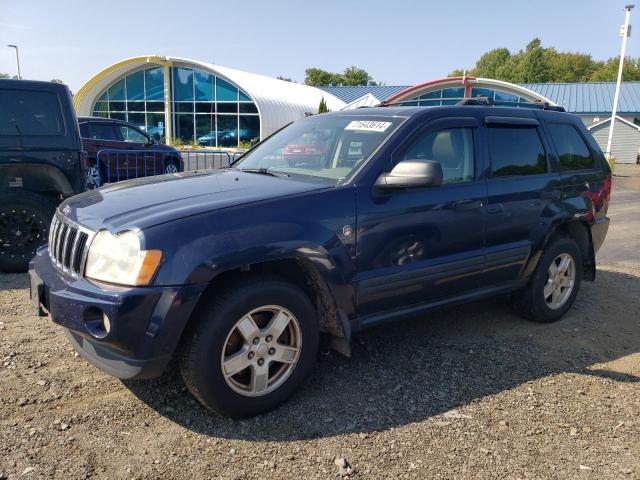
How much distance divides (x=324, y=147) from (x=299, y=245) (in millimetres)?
1184

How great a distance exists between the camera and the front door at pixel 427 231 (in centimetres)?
339

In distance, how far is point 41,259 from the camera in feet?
11.4

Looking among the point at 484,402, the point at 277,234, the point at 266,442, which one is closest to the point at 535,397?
the point at 484,402

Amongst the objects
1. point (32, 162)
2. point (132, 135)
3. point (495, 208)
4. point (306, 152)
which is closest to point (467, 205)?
point (495, 208)

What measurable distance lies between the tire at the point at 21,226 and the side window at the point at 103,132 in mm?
6980

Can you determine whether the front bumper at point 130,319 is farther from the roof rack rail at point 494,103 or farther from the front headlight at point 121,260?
the roof rack rail at point 494,103

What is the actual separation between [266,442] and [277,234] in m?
1.14

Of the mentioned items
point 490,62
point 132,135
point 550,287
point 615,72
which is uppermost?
point 490,62

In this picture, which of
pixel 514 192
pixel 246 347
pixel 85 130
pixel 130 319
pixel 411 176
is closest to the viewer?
pixel 130 319

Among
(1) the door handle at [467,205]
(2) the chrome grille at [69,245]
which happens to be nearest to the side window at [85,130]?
(2) the chrome grille at [69,245]

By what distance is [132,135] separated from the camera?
13109mm

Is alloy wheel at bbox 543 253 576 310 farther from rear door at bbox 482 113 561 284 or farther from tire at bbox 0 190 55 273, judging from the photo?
tire at bbox 0 190 55 273

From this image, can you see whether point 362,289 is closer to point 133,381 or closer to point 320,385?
point 320,385

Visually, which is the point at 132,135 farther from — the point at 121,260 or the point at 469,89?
the point at 469,89
